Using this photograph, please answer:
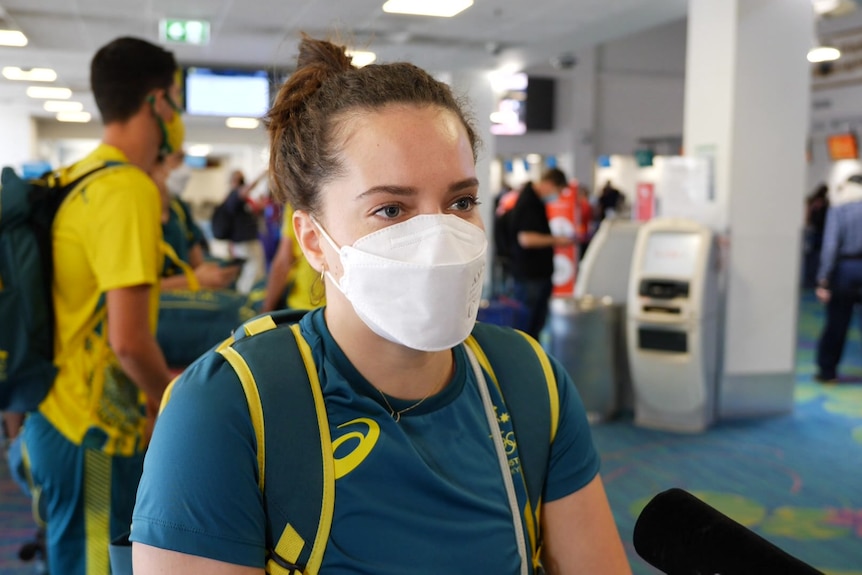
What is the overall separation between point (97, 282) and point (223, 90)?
980 centimetres

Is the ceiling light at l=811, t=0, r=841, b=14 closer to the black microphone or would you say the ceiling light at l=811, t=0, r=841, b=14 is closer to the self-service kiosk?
the self-service kiosk

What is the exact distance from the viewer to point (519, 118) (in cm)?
1923

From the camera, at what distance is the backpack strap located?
51.0 inches

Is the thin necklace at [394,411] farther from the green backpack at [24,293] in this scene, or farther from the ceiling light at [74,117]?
the ceiling light at [74,117]

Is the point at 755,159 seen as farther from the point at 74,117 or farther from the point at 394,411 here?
the point at 74,117

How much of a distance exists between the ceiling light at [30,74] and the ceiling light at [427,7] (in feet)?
21.7

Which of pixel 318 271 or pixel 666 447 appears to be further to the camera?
pixel 666 447

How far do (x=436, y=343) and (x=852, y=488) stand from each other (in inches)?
154

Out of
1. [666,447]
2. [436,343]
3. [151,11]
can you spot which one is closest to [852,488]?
[666,447]

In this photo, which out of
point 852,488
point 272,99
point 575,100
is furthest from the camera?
point 575,100

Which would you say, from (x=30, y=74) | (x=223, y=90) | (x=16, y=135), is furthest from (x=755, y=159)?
(x=16, y=135)

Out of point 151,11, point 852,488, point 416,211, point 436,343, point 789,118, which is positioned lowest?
point 852,488

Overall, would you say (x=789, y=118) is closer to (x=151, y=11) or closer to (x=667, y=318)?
(x=667, y=318)

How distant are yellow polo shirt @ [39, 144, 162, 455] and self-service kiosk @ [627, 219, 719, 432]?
389cm
